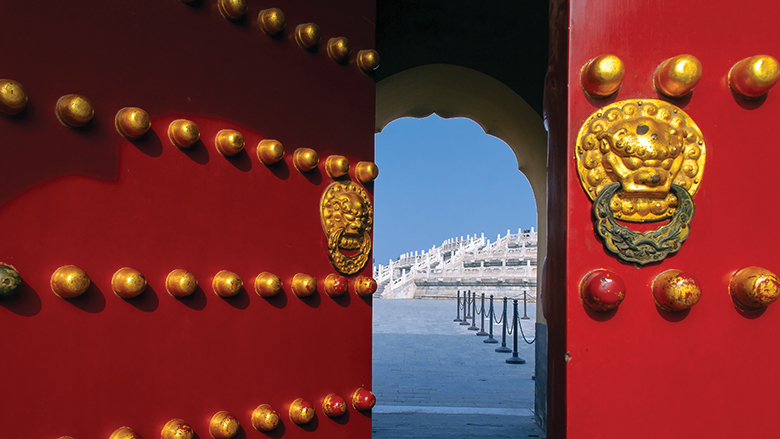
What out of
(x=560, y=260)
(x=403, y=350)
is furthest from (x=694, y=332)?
(x=403, y=350)

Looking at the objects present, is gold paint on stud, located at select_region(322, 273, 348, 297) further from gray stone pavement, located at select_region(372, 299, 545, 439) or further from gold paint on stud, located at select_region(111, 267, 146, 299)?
gray stone pavement, located at select_region(372, 299, 545, 439)

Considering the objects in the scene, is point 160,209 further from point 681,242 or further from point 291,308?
point 681,242

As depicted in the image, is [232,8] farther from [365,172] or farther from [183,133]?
[365,172]

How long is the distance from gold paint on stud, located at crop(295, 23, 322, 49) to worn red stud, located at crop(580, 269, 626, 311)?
1.06 m

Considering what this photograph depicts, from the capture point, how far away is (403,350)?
26.3ft

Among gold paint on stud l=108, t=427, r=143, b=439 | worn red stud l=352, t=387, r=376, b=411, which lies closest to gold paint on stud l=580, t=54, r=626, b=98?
worn red stud l=352, t=387, r=376, b=411

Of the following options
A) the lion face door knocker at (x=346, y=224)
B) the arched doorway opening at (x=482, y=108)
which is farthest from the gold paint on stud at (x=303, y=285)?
the arched doorway opening at (x=482, y=108)

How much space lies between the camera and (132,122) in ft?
3.27

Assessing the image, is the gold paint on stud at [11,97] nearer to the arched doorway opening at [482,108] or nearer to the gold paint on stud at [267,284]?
the gold paint on stud at [267,284]

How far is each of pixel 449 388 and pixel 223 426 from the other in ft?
15.6

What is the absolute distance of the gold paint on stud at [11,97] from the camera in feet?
2.73

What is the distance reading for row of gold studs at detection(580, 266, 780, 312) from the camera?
88 centimetres

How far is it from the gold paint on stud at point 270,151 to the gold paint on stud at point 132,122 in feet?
1.03

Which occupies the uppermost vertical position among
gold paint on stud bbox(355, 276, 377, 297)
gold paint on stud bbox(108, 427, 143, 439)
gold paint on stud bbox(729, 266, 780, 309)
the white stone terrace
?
gold paint on stud bbox(729, 266, 780, 309)
